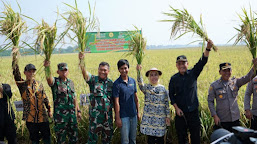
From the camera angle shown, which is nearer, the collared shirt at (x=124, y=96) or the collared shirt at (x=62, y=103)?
the collared shirt at (x=124, y=96)

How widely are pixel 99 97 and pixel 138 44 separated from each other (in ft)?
3.83

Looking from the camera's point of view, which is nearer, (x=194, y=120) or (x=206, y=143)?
(x=194, y=120)

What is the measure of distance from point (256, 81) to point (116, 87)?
2.17m

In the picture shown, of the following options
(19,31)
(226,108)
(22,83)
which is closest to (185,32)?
(226,108)

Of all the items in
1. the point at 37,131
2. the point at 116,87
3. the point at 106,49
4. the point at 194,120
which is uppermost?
the point at 106,49

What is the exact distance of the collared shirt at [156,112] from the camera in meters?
3.03

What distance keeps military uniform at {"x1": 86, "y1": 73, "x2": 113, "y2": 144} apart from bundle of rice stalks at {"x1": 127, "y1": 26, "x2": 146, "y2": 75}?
0.79 meters

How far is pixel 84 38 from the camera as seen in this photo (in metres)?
3.08

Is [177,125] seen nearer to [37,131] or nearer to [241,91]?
[37,131]

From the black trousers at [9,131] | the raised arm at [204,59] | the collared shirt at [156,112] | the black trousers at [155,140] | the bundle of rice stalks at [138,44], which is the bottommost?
the black trousers at [155,140]

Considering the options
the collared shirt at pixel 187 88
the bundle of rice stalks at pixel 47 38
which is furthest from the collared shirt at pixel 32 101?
the collared shirt at pixel 187 88

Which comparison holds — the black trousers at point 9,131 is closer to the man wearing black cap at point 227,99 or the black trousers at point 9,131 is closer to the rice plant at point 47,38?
the rice plant at point 47,38

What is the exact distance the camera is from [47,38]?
2945mm

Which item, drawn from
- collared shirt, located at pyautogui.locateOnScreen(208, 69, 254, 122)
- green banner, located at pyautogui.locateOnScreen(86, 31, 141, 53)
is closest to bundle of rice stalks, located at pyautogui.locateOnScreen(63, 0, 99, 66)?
green banner, located at pyautogui.locateOnScreen(86, 31, 141, 53)
